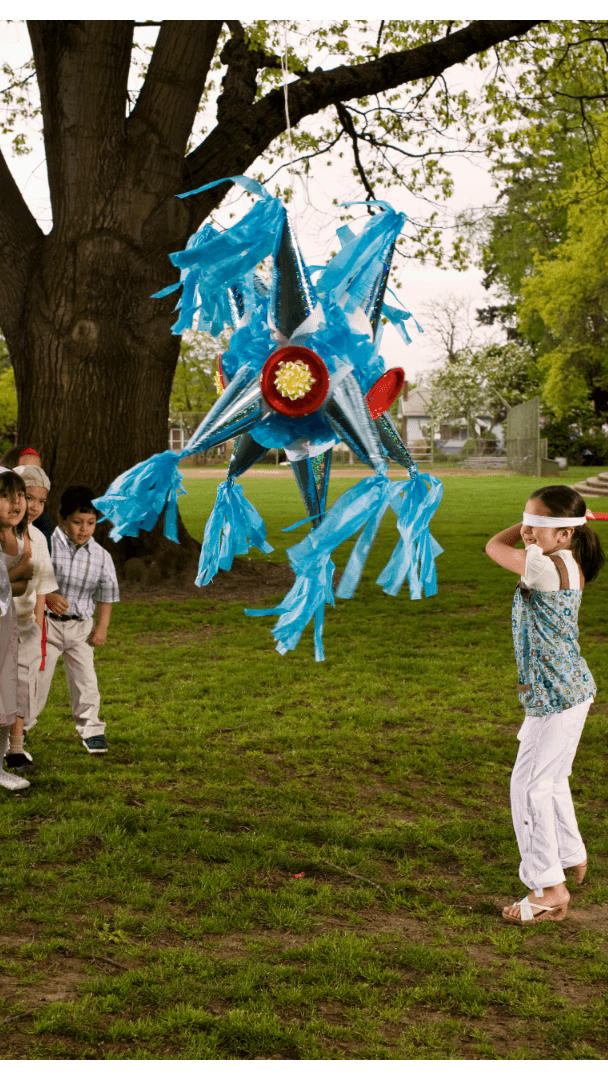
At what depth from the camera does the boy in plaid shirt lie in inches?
170

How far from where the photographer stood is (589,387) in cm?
3238

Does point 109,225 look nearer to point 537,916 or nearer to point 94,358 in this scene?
point 94,358

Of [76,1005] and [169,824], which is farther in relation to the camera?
[169,824]

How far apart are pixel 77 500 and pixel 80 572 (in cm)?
35

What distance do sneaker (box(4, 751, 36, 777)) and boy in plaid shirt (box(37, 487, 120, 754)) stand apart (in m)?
0.22

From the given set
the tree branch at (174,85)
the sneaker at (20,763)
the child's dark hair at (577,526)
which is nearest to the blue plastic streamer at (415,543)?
the child's dark hair at (577,526)

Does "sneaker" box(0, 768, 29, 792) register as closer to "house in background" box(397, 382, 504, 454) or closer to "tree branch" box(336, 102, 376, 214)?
"tree branch" box(336, 102, 376, 214)

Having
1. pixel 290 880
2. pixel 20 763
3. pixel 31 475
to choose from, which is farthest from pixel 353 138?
pixel 290 880

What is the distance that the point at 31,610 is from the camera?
4109 mm

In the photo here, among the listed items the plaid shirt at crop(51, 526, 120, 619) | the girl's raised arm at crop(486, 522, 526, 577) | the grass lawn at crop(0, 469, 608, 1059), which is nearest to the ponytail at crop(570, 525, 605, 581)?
the girl's raised arm at crop(486, 522, 526, 577)

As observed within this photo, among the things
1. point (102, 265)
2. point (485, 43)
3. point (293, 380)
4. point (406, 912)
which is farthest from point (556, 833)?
point (485, 43)

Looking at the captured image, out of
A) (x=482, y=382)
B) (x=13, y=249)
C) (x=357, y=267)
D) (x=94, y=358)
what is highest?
(x=482, y=382)

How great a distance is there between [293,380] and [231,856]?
183cm

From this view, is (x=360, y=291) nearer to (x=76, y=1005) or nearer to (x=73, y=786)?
(x=76, y=1005)
